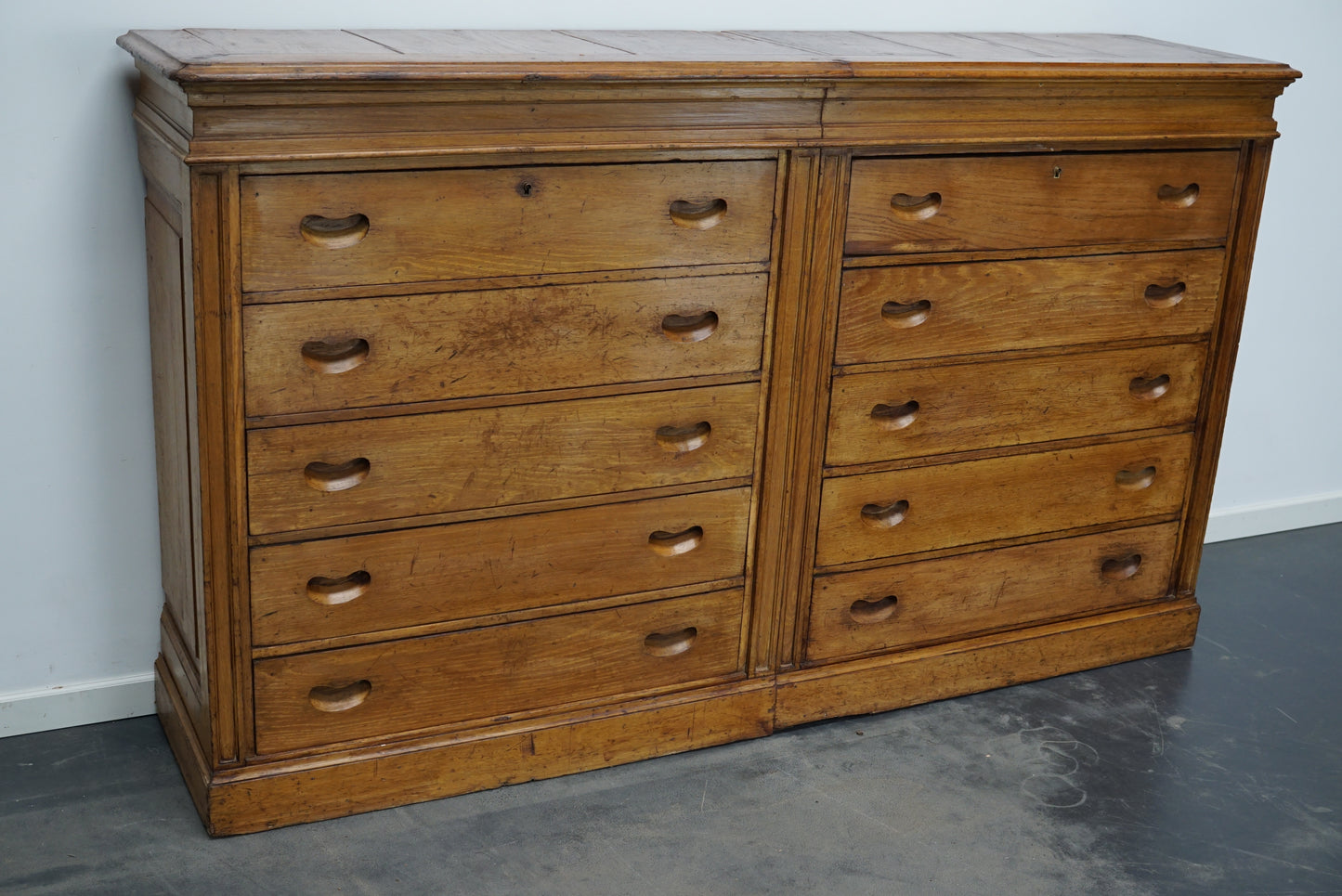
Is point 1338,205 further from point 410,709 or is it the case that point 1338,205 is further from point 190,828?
point 190,828

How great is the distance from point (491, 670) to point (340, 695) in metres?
0.24

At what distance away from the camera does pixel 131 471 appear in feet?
7.70

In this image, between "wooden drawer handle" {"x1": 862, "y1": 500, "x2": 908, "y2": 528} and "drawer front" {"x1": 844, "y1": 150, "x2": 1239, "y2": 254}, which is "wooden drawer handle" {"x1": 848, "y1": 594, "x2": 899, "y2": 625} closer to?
"wooden drawer handle" {"x1": 862, "y1": 500, "x2": 908, "y2": 528}

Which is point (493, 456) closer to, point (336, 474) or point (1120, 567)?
point (336, 474)

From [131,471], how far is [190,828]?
0.61 metres

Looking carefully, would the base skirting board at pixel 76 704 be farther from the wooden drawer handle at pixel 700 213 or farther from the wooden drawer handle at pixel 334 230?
the wooden drawer handle at pixel 700 213

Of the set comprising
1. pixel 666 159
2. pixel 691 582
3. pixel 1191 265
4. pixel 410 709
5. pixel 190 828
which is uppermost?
pixel 666 159

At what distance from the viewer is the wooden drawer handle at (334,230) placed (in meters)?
1.90

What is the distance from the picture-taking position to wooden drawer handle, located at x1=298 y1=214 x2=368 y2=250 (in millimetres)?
1902

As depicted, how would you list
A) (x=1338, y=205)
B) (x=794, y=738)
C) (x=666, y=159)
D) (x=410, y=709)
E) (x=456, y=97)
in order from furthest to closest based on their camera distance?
(x=1338, y=205) → (x=794, y=738) → (x=410, y=709) → (x=666, y=159) → (x=456, y=97)

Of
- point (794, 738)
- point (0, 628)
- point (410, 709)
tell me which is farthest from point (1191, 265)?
point (0, 628)

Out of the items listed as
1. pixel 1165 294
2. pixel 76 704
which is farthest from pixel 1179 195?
pixel 76 704

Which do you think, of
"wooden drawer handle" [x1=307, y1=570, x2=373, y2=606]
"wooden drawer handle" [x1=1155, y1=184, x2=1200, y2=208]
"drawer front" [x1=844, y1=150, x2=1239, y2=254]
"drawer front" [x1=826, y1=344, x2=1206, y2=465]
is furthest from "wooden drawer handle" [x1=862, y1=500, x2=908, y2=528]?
"wooden drawer handle" [x1=307, y1=570, x2=373, y2=606]

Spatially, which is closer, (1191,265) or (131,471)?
(131,471)
